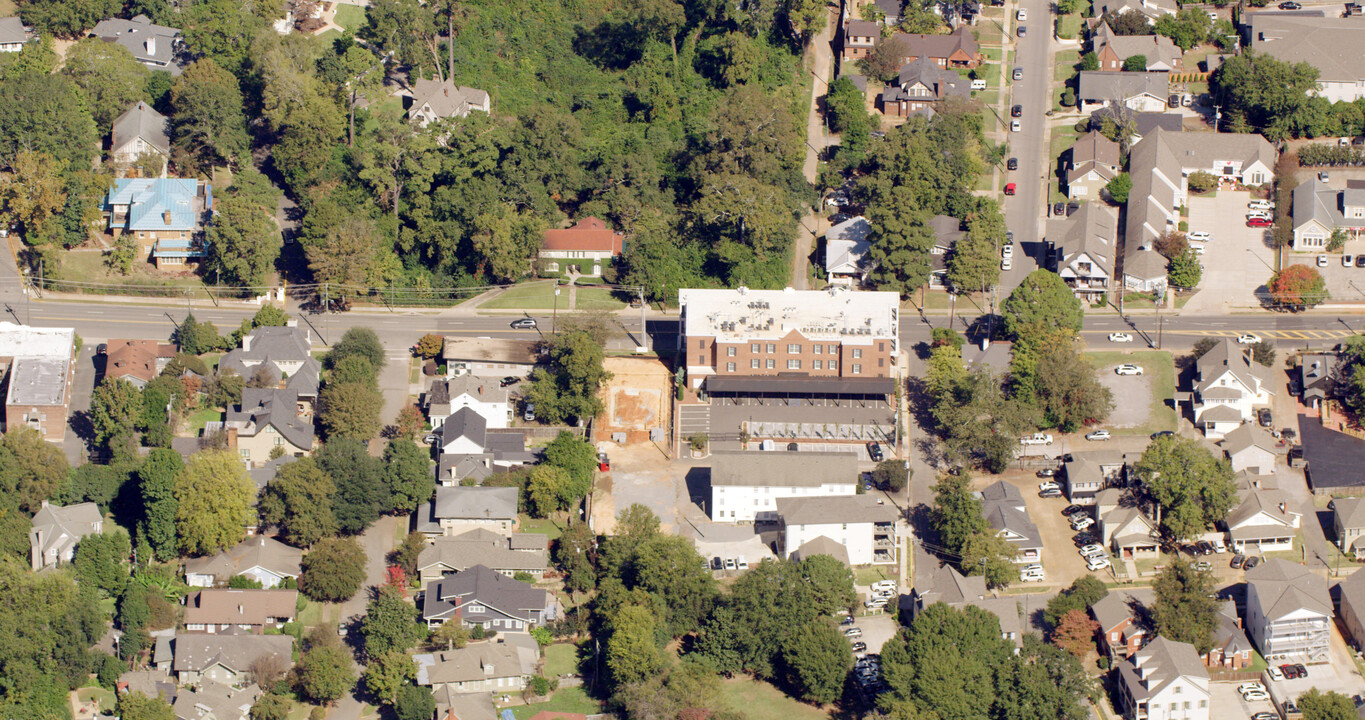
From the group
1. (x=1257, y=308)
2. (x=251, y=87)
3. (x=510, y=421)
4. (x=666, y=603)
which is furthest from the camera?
(x=251, y=87)

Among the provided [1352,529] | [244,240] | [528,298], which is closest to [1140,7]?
[528,298]

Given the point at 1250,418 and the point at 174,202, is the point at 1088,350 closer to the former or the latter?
the point at 1250,418

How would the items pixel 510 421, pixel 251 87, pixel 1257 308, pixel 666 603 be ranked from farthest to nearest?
pixel 251 87 → pixel 1257 308 → pixel 510 421 → pixel 666 603

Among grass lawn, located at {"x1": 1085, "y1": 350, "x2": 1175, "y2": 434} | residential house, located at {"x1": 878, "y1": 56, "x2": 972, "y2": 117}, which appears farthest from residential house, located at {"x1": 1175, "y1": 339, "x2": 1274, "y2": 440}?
residential house, located at {"x1": 878, "y1": 56, "x2": 972, "y2": 117}

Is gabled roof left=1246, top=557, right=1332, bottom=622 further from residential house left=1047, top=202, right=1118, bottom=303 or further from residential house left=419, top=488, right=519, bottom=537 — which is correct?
residential house left=419, top=488, right=519, bottom=537

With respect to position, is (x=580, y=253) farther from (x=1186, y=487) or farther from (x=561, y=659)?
(x=1186, y=487)

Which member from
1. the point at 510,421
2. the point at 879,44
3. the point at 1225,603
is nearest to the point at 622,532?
the point at 510,421
